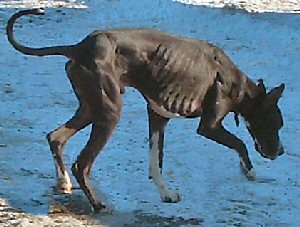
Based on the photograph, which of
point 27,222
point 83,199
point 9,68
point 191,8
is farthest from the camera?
point 191,8

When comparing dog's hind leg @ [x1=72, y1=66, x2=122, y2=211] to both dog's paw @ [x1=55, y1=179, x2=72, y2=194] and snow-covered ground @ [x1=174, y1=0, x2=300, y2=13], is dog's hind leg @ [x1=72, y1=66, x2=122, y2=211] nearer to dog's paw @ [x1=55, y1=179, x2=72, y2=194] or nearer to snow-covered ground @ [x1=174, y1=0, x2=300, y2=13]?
dog's paw @ [x1=55, y1=179, x2=72, y2=194]

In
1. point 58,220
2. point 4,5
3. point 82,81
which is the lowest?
point 4,5

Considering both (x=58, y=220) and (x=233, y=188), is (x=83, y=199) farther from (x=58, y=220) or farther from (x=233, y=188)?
(x=233, y=188)

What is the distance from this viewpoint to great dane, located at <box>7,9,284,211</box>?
6.68m

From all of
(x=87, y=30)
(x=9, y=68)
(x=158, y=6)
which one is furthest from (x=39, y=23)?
(x=9, y=68)

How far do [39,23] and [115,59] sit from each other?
10.6 m

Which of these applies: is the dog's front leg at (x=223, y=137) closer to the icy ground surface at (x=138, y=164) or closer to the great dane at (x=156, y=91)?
the great dane at (x=156, y=91)

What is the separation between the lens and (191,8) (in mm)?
18641

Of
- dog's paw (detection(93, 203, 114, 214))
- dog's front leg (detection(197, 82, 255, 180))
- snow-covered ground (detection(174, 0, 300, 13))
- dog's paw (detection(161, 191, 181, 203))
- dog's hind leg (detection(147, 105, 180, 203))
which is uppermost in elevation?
dog's front leg (detection(197, 82, 255, 180))

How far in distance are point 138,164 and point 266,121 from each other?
125cm

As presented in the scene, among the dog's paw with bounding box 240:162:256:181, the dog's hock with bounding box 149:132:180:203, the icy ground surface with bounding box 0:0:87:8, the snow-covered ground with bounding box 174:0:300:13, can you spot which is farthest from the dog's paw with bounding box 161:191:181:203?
the icy ground surface with bounding box 0:0:87:8

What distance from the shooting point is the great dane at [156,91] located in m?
6.68

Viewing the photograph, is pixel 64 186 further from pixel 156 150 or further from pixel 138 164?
pixel 138 164

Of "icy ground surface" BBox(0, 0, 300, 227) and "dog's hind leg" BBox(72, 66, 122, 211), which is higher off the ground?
"dog's hind leg" BBox(72, 66, 122, 211)
